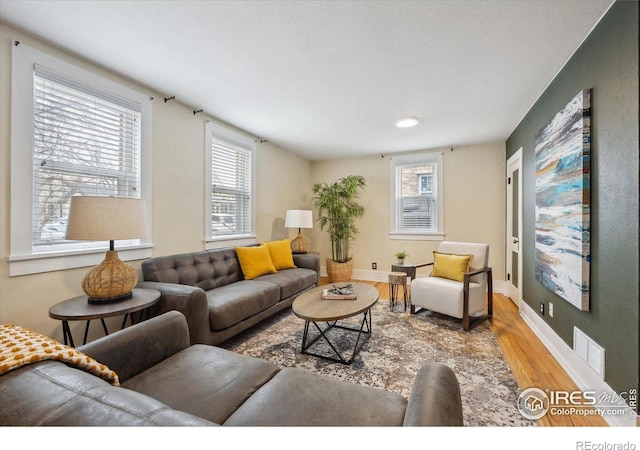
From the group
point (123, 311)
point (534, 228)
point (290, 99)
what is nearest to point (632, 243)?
point (534, 228)

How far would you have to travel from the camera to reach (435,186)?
4.70 metres

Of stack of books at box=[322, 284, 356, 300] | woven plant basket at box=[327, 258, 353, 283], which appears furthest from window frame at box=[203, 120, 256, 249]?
stack of books at box=[322, 284, 356, 300]

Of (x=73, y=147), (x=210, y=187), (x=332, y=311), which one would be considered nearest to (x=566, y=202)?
(x=332, y=311)

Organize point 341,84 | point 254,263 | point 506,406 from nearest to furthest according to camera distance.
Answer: point 506,406 → point 341,84 → point 254,263

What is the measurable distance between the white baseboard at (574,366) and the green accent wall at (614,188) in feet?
0.28

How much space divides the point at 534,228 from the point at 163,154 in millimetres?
3971

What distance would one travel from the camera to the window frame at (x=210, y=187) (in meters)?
3.31

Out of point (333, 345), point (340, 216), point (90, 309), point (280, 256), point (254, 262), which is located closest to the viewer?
point (90, 309)

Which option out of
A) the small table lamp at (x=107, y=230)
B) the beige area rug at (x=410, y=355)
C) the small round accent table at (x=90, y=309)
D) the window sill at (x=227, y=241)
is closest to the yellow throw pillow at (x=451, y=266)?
the beige area rug at (x=410, y=355)

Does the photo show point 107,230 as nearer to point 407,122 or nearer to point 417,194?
point 407,122

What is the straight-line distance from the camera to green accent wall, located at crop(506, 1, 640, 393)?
1.40 meters

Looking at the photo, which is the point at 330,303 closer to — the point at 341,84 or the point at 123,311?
the point at 123,311

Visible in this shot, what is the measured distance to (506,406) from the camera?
1.64 meters

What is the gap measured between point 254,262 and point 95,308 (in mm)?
1701
